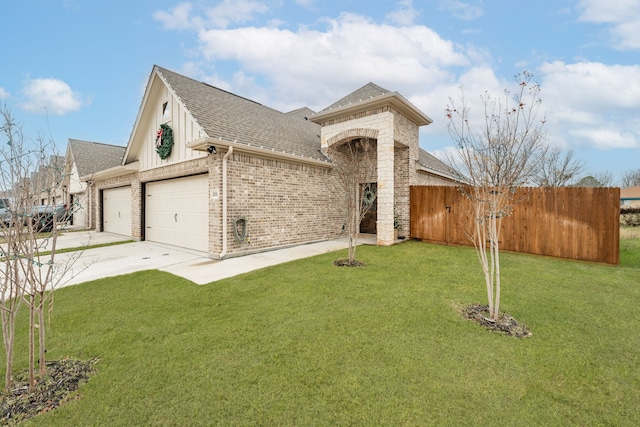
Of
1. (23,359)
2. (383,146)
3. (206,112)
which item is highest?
(206,112)

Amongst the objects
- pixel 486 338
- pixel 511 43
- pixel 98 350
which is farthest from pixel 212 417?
pixel 511 43

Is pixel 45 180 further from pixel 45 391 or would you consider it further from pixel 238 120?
pixel 238 120

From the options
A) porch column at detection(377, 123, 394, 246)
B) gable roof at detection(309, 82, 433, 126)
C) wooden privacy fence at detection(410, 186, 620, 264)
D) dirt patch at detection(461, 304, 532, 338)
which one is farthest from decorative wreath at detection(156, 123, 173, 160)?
dirt patch at detection(461, 304, 532, 338)

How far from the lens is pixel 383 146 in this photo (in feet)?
30.2

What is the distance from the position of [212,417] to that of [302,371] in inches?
32.8

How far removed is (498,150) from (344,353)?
320cm

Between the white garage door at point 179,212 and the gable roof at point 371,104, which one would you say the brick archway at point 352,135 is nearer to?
the gable roof at point 371,104

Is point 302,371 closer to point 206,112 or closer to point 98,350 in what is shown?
point 98,350

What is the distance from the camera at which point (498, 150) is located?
3537 millimetres

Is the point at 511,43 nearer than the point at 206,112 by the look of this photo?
Yes

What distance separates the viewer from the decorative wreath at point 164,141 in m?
9.17

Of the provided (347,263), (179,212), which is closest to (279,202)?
(347,263)

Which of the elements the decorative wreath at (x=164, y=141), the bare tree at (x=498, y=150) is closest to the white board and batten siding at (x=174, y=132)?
the decorative wreath at (x=164, y=141)

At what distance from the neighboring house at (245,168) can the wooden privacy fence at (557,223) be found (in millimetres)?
1756
